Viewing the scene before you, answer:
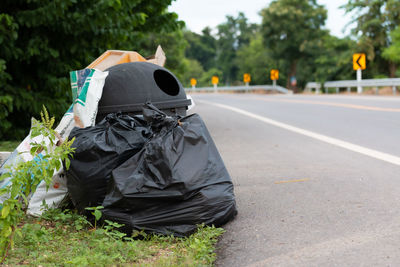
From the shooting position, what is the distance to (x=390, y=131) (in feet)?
27.9

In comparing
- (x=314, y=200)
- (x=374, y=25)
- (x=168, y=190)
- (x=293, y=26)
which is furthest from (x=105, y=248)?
(x=293, y=26)

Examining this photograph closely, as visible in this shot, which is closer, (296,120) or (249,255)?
(249,255)

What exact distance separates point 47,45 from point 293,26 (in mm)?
37715

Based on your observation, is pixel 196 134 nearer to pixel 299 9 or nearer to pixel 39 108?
pixel 39 108

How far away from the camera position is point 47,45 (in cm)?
717

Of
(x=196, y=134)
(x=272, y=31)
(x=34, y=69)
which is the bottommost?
(x=196, y=134)

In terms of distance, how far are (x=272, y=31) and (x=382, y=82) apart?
20710mm

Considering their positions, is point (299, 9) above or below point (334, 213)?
above

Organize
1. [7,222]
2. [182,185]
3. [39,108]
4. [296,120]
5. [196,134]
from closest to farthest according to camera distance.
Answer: [7,222] → [182,185] → [196,134] → [39,108] → [296,120]

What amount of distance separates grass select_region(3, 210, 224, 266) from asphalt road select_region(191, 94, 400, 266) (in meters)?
0.17

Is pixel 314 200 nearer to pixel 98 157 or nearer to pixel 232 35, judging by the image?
pixel 98 157

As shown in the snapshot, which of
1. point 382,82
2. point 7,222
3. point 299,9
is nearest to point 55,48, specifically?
point 7,222

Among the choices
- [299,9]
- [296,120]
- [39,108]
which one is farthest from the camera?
[299,9]

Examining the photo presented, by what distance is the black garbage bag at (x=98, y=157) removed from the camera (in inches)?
136
